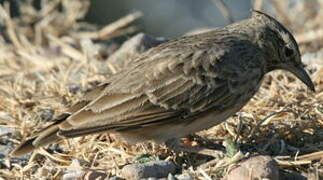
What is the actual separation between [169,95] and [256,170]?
97cm

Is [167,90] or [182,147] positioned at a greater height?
[167,90]

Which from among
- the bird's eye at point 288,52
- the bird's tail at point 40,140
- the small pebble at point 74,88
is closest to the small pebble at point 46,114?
the small pebble at point 74,88

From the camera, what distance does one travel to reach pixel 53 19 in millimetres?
10203

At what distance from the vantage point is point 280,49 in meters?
6.10

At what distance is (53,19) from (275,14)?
3.00m

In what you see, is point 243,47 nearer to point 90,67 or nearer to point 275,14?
point 90,67

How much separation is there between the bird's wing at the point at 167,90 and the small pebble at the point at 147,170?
1.08ft

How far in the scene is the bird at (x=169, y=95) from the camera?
542 centimetres

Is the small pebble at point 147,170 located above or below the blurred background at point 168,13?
below

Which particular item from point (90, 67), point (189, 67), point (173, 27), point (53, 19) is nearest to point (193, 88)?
point (189, 67)

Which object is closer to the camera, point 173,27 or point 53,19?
point 53,19

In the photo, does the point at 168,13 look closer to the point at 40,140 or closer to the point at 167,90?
the point at 167,90

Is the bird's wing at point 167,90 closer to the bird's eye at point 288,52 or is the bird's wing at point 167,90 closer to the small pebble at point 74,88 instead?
the bird's eye at point 288,52

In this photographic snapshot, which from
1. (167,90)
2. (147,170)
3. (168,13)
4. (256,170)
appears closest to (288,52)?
(167,90)
